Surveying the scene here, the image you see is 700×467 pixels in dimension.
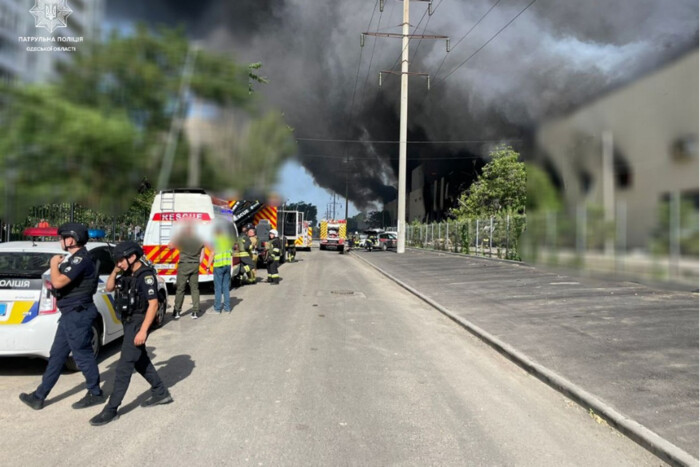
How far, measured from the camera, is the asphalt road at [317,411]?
3.76m

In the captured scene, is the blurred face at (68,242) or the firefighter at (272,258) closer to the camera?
the blurred face at (68,242)

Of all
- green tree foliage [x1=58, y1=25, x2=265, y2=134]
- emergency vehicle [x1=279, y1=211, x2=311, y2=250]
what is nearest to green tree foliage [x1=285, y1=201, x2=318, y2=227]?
emergency vehicle [x1=279, y1=211, x2=311, y2=250]

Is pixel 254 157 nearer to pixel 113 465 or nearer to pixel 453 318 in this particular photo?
pixel 453 318

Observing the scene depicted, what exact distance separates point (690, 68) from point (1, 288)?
20.9 ft

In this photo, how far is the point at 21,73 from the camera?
14.8 meters

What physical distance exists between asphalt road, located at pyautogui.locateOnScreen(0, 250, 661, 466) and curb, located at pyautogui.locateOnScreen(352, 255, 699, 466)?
95 mm

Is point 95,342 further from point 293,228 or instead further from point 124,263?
point 293,228

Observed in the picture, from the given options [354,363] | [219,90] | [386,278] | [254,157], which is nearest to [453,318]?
[354,363]

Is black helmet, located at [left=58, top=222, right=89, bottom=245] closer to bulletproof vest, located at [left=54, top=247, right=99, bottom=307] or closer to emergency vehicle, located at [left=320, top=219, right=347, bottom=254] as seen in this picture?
bulletproof vest, located at [left=54, top=247, right=99, bottom=307]

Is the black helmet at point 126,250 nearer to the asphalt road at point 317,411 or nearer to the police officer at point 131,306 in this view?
the police officer at point 131,306

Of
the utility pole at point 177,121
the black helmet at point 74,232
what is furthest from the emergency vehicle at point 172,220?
the black helmet at point 74,232

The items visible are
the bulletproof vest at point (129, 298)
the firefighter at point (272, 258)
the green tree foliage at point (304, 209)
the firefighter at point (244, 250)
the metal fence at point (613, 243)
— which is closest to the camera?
the metal fence at point (613, 243)

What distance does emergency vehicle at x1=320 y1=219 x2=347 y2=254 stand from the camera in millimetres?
42478

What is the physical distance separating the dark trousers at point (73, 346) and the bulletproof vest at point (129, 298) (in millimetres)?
399
